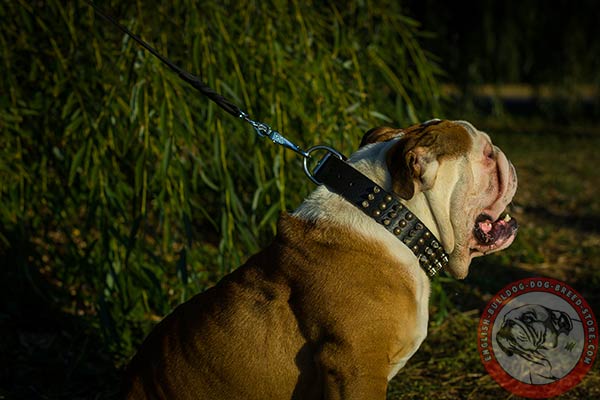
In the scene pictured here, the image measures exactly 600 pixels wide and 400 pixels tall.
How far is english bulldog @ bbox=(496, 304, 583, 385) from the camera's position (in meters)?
3.30

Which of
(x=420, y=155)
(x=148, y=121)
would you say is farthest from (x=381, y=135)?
(x=148, y=121)

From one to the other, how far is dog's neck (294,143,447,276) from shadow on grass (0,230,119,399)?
5.45 feet

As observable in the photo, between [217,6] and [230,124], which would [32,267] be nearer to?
[230,124]

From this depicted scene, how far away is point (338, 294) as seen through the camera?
216 centimetres

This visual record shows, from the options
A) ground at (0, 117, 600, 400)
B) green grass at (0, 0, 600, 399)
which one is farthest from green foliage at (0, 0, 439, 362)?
ground at (0, 117, 600, 400)

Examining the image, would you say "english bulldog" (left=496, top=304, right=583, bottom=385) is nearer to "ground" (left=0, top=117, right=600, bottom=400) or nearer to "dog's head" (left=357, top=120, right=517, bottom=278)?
"ground" (left=0, top=117, right=600, bottom=400)

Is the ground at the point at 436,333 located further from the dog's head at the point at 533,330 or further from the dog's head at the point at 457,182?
the dog's head at the point at 457,182

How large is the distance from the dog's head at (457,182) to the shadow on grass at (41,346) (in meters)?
1.88

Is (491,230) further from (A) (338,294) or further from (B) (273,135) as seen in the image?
(B) (273,135)

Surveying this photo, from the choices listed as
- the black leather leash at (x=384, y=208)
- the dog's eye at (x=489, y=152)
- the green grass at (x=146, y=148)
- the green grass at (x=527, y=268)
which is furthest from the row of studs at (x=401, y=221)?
the green grass at (x=146, y=148)

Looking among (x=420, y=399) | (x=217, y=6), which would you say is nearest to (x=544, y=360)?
(x=420, y=399)

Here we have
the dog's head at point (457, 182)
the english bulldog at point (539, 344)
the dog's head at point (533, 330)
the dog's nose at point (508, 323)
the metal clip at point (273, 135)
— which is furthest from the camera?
the dog's nose at point (508, 323)

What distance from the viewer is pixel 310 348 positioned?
2.19 meters

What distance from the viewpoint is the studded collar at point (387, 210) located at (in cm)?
222
